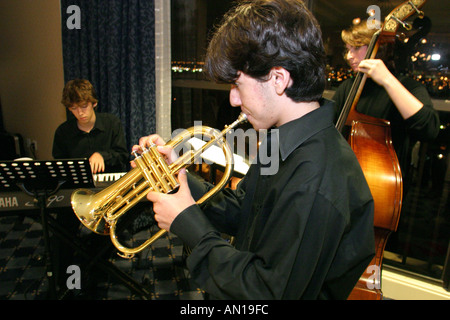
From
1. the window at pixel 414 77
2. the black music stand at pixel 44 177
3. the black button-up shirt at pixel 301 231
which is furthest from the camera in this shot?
the window at pixel 414 77

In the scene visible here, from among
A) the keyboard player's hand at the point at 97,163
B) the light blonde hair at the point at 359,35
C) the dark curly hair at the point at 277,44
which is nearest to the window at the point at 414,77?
the light blonde hair at the point at 359,35

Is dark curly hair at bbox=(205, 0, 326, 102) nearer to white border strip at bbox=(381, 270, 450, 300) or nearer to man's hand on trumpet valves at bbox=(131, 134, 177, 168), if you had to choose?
man's hand on trumpet valves at bbox=(131, 134, 177, 168)

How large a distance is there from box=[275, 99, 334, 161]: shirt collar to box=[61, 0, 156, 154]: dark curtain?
8.31 ft

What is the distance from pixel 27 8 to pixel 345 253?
5.02m

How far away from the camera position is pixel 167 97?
3.26 metres

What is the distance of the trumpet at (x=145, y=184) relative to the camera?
109 centimetres

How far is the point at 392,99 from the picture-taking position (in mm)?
1620

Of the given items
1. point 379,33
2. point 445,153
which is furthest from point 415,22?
point 445,153

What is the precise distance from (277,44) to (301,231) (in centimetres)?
51

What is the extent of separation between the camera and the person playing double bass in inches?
62.7

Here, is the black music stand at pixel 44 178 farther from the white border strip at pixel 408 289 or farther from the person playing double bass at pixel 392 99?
the white border strip at pixel 408 289

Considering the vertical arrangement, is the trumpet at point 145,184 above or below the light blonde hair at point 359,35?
below

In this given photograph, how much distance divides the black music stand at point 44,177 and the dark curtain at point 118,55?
145 cm

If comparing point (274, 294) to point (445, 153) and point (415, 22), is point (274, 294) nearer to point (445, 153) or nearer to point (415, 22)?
point (415, 22)
